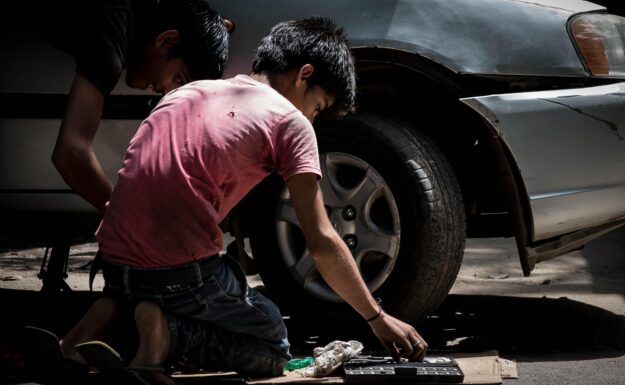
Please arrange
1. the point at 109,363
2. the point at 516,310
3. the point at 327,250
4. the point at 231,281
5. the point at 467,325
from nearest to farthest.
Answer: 1. the point at 109,363
2. the point at 327,250
3. the point at 231,281
4. the point at 467,325
5. the point at 516,310

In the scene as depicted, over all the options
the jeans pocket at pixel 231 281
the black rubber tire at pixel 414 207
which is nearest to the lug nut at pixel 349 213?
the black rubber tire at pixel 414 207

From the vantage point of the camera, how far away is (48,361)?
129 inches

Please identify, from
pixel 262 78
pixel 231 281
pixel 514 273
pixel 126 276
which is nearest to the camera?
pixel 126 276

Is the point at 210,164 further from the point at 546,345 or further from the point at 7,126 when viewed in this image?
the point at 546,345

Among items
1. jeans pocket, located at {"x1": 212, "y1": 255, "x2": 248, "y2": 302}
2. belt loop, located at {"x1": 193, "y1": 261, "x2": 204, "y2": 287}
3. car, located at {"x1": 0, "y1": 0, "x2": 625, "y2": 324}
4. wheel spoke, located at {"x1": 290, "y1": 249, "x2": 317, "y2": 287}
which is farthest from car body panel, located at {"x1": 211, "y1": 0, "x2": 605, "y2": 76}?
belt loop, located at {"x1": 193, "y1": 261, "x2": 204, "y2": 287}

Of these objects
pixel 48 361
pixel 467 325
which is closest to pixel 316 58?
pixel 48 361

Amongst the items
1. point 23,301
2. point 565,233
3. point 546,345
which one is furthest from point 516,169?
point 23,301

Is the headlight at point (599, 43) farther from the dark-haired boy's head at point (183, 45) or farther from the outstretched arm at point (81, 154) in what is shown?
the outstretched arm at point (81, 154)

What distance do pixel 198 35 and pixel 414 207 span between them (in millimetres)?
989

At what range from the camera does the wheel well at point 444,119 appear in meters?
4.60

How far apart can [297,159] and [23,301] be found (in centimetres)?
249

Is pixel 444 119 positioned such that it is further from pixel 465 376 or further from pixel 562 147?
pixel 465 376

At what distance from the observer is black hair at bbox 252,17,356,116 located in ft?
12.0

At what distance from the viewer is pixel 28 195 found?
473 centimetres
